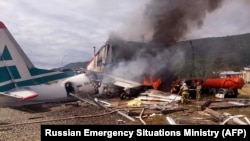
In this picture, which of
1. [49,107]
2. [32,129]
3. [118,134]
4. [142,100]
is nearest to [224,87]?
[142,100]

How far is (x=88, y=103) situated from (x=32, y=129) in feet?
28.9

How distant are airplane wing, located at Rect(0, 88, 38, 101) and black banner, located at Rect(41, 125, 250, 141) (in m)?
12.4

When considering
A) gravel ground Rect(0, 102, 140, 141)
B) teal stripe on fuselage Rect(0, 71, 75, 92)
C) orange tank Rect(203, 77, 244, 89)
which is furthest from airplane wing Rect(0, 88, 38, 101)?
orange tank Rect(203, 77, 244, 89)

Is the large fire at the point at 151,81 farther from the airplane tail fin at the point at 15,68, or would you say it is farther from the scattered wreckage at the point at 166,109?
the airplane tail fin at the point at 15,68

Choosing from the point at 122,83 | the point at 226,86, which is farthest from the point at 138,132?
the point at 226,86

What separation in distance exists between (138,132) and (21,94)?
44.9ft

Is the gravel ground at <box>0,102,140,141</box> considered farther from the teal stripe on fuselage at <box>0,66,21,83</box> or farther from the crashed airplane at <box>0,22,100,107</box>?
the teal stripe on fuselage at <box>0,66,21,83</box>

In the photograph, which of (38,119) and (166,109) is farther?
(166,109)

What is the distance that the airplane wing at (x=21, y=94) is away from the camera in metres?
19.8

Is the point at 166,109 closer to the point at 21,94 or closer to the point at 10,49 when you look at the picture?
the point at 21,94

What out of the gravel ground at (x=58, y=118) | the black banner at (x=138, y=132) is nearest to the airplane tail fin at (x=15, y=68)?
the gravel ground at (x=58, y=118)

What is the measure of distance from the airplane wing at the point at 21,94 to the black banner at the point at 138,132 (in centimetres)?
1235

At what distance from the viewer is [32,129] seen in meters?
14.1

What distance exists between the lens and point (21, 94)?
2016 cm
